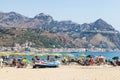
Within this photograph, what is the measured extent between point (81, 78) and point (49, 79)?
211 cm

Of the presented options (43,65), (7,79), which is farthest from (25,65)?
(7,79)

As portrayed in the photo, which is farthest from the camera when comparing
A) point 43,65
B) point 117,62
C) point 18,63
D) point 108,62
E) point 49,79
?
point 108,62

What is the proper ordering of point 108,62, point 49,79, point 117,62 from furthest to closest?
point 108,62, point 117,62, point 49,79

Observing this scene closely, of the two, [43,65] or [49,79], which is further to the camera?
[43,65]

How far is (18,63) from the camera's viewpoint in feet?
118

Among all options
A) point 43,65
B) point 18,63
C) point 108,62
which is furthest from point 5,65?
point 108,62

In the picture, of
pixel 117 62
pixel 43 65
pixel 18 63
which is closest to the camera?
pixel 43 65

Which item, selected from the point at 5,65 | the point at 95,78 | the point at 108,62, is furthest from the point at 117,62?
the point at 95,78

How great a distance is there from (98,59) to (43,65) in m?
9.67

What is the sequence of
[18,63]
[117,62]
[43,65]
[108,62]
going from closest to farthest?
[43,65], [18,63], [117,62], [108,62]

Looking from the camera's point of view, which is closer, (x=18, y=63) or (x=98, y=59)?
(x=18, y=63)

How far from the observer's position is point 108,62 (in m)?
41.8

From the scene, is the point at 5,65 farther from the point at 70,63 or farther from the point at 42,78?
the point at 42,78

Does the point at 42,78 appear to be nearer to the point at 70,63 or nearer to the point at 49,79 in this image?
the point at 49,79
